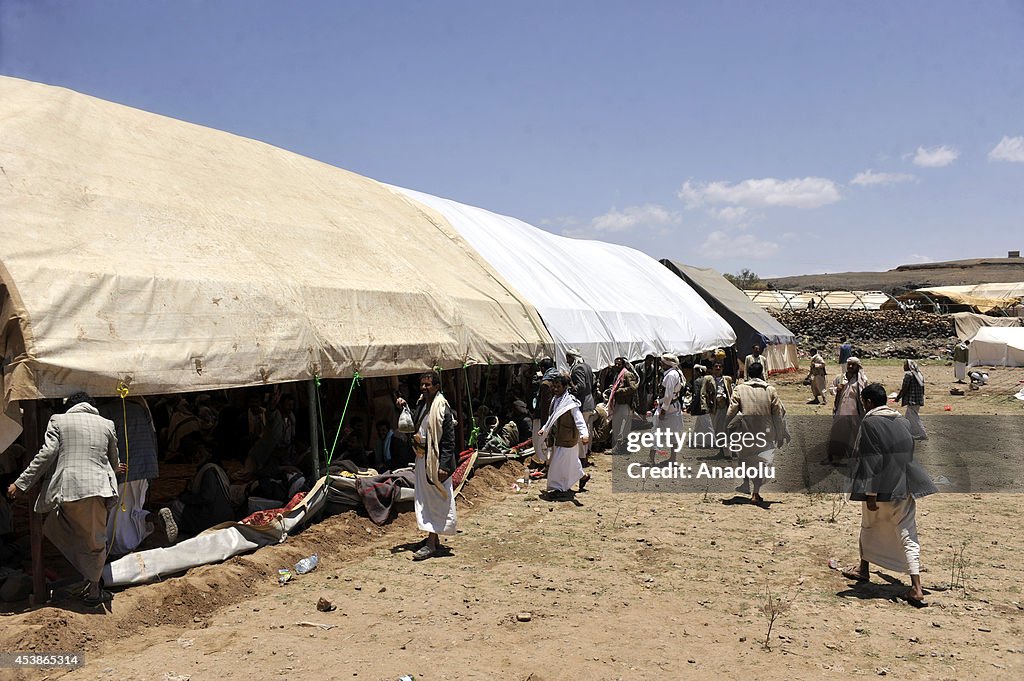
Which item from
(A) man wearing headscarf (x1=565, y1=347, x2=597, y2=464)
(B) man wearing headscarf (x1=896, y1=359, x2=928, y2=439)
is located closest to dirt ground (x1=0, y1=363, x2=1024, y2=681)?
(A) man wearing headscarf (x1=565, y1=347, x2=597, y2=464)

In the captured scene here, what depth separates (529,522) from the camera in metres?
9.02

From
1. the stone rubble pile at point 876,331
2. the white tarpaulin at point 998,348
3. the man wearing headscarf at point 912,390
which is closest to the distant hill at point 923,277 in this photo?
the stone rubble pile at point 876,331

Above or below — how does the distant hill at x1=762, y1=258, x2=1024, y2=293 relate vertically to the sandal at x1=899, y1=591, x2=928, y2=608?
above

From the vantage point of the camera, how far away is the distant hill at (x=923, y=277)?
63.7 m

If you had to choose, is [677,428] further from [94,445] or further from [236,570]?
[94,445]

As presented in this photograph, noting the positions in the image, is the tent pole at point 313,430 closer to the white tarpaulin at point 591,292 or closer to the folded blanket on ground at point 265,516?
the folded blanket on ground at point 265,516

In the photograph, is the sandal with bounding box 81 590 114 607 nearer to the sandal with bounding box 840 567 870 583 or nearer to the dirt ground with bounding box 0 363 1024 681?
the dirt ground with bounding box 0 363 1024 681

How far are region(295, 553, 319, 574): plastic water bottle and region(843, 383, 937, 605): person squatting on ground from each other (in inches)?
188

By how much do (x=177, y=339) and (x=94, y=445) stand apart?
1.50 meters

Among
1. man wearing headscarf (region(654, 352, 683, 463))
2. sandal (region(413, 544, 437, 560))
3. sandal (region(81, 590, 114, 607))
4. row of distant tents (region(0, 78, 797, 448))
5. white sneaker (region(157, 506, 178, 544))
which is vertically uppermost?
row of distant tents (region(0, 78, 797, 448))

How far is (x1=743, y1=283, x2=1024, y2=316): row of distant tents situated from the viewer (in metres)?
43.1

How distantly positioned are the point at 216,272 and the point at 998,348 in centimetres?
2897

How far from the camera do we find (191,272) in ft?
25.0

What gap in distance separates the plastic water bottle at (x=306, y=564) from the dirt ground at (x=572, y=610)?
138 millimetres
